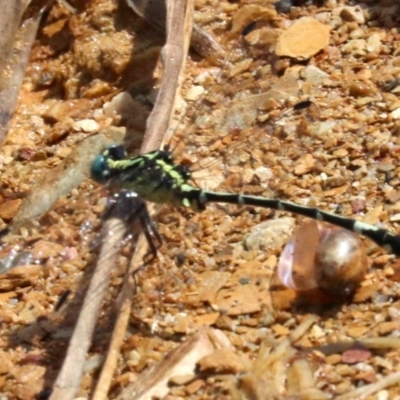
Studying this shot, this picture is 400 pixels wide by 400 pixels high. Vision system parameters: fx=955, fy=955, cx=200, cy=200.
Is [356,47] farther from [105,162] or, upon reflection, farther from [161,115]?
[105,162]

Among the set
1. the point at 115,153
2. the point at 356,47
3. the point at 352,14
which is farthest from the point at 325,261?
the point at 352,14

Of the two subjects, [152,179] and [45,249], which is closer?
[45,249]

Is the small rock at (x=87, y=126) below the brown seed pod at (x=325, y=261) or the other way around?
the other way around

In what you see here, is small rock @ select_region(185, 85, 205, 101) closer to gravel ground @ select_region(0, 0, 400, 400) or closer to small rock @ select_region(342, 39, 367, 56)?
gravel ground @ select_region(0, 0, 400, 400)

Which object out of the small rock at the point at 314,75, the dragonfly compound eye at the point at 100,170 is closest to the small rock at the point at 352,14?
the small rock at the point at 314,75

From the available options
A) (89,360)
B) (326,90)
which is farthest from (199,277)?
(326,90)

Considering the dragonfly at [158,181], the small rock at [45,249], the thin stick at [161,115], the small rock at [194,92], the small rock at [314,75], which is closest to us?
the thin stick at [161,115]

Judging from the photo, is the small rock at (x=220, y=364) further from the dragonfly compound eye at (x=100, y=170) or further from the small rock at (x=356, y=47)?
the small rock at (x=356, y=47)
